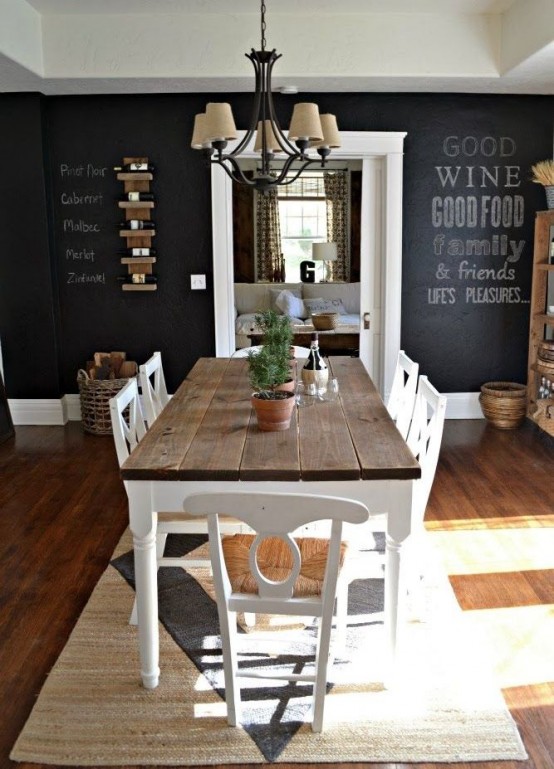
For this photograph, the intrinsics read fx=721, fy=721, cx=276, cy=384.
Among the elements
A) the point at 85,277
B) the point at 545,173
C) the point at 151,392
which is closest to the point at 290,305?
the point at 85,277

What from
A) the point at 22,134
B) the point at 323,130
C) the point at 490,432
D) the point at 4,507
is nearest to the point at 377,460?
the point at 323,130

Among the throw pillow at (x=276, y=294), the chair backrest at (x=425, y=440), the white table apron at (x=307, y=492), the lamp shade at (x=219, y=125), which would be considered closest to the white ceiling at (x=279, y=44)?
the lamp shade at (x=219, y=125)

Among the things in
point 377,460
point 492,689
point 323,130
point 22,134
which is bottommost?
point 492,689

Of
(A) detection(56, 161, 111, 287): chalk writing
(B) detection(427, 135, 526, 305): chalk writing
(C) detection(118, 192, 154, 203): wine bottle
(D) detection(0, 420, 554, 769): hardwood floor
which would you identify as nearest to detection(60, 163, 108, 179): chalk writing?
(A) detection(56, 161, 111, 287): chalk writing

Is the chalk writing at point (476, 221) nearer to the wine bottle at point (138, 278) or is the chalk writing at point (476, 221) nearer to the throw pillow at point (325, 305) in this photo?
the wine bottle at point (138, 278)

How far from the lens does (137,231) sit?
214 inches

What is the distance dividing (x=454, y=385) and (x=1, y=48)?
3935 mm

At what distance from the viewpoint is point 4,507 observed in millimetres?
4000

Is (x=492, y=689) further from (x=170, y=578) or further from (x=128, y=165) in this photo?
(x=128, y=165)

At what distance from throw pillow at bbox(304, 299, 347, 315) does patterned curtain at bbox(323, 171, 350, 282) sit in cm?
65

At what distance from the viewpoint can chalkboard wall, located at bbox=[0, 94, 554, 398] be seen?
5348mm

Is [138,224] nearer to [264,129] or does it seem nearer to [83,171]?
[83,171]

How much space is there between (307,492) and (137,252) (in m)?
3.69

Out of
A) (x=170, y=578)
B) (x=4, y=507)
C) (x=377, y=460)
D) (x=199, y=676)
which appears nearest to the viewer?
(x=377, y=460)
